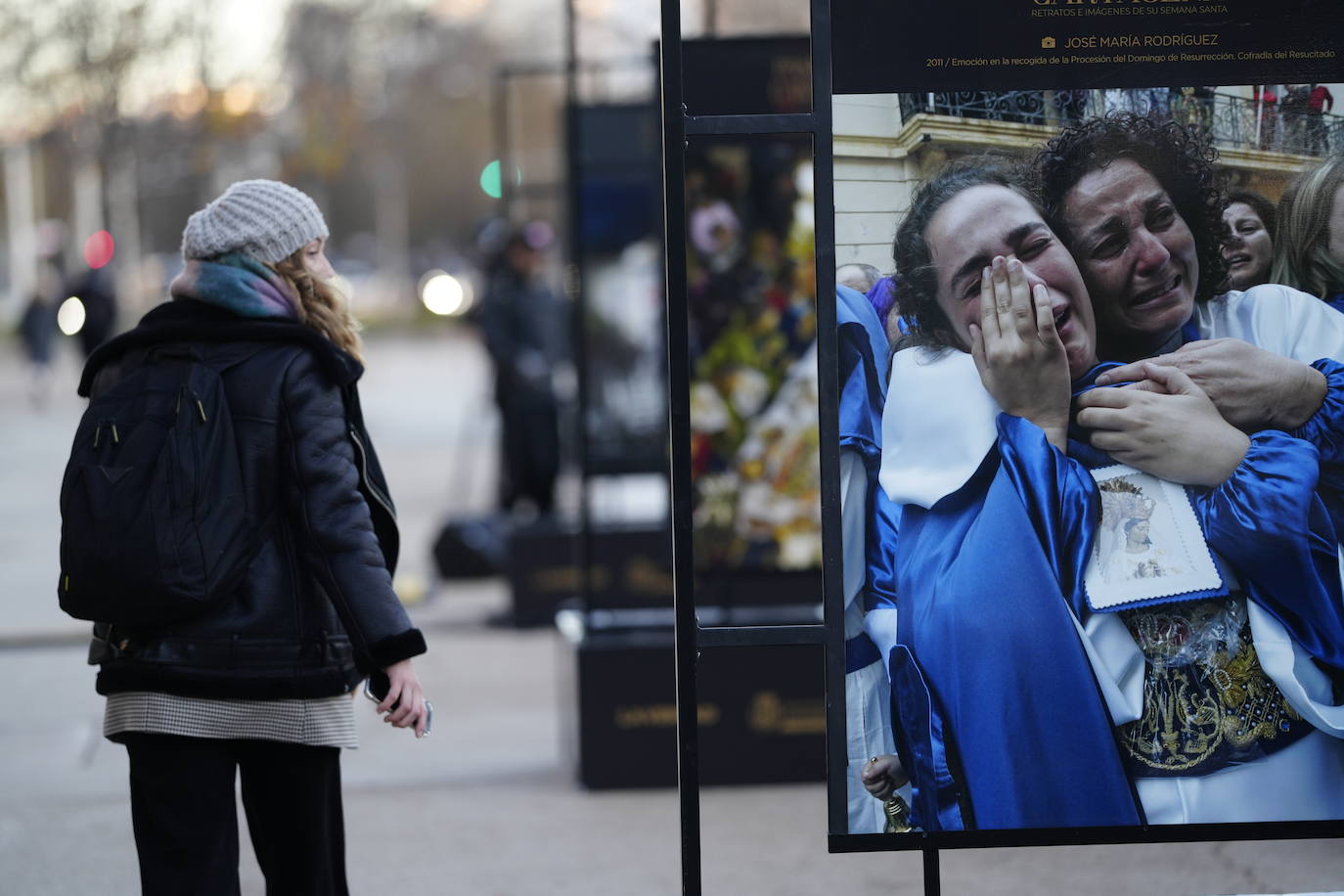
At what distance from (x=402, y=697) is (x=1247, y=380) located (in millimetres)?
1651

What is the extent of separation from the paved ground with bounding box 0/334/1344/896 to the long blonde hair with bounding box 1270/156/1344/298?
2021mm

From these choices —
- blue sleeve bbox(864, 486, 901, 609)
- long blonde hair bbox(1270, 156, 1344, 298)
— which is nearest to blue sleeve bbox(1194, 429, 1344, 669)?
long blonde hair bbox(1270, 156, 1344, 298)

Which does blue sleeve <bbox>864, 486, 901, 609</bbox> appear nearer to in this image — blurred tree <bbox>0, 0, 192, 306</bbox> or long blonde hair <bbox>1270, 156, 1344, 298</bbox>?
long blonde hair <bbox>1270, 156, 1344, 298</bbox>

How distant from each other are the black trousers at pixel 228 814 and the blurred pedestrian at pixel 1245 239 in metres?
1.90

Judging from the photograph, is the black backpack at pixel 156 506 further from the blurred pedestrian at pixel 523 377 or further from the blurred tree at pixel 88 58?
the blurred tree at pixel 88 58

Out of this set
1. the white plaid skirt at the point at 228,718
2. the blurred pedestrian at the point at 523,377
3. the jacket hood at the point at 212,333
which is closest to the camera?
the white plaid skirt at the point at 228,718

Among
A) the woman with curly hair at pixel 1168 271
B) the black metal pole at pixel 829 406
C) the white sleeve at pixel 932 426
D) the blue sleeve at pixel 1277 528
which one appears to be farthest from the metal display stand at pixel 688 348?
the blue sleeve at pixel 1277 528

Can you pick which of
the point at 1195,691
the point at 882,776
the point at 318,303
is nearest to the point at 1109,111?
the point at 1195,691

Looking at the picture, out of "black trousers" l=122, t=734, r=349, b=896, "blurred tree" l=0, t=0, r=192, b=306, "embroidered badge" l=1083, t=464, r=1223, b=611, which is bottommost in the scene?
"black trousers" l=122, t=734, r=349, b=896

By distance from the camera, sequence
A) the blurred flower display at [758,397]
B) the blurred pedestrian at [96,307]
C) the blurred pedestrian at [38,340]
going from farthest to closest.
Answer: the blurred pedestrian at [38,340] < the blurred pedestrian at [96,307] < the blurred flower display at [758,397]

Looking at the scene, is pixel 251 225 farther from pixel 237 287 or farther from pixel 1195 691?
pixel 1195 691

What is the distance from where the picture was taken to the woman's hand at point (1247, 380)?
282 cm

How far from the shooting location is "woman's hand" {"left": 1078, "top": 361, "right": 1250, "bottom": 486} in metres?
2.81

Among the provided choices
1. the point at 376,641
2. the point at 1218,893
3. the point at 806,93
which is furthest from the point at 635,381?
the point at 376,641
